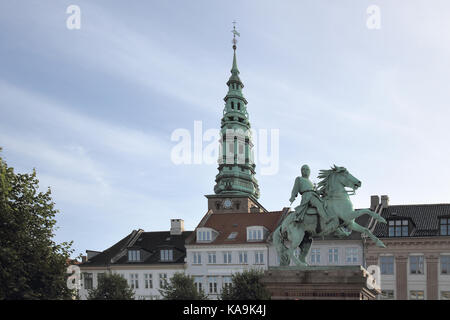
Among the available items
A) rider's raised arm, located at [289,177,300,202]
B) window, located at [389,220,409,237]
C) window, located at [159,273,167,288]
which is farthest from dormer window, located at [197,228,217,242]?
rider's raised arm, located at [289,177,300,202]

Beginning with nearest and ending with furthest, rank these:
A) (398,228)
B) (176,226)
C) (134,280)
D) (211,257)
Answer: (398,228)
(211,257)
(134,280)
(176,226)

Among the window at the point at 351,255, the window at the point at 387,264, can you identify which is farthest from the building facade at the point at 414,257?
the window at the point at 351,255

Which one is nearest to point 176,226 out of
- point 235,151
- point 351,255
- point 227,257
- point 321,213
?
point 227,257

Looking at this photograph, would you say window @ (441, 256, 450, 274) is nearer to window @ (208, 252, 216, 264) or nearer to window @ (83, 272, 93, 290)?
window @ (208, 252, 216, 264)

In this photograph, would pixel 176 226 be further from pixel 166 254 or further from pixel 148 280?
pixel 148 280

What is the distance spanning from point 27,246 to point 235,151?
58.6 meters

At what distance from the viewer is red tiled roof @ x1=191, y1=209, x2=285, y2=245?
68.0 m

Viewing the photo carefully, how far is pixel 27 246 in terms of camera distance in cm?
3650

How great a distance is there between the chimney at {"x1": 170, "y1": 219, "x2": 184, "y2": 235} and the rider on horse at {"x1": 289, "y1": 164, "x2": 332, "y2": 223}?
170 ft

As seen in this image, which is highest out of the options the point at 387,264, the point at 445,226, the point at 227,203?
→ the point at 227,203

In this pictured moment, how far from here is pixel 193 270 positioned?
223ft

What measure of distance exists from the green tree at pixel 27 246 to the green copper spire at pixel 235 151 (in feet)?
173
